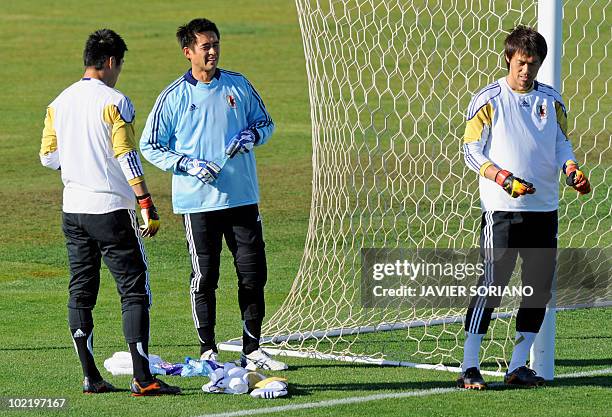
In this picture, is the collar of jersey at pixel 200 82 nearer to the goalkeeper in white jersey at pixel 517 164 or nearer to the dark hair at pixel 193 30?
the dark hair at pixel 193 30

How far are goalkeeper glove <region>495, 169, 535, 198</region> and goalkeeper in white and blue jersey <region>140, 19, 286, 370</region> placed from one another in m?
1.57

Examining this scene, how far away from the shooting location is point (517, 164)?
7.80 metres

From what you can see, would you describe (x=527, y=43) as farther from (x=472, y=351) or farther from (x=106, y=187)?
(x=106, y=187)

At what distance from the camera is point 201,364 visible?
→ 844 centimetres

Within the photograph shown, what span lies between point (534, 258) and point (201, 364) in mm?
2090

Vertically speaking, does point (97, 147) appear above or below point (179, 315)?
above

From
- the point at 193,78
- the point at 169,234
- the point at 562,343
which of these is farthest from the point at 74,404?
the point at 169,234

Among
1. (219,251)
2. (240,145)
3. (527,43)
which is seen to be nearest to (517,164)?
(527,43)

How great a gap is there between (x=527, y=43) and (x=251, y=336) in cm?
255

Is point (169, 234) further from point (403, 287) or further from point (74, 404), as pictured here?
point (74, 404)

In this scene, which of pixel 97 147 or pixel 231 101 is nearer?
pixel 97 147

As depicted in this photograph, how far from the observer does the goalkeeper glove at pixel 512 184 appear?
7480 millimetres

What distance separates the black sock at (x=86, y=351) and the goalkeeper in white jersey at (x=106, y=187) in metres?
0.22

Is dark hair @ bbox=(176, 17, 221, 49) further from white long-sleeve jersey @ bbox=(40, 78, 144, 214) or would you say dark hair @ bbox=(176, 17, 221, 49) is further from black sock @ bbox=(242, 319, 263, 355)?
black sock @ bbox=(242, 319, 263, 355)
